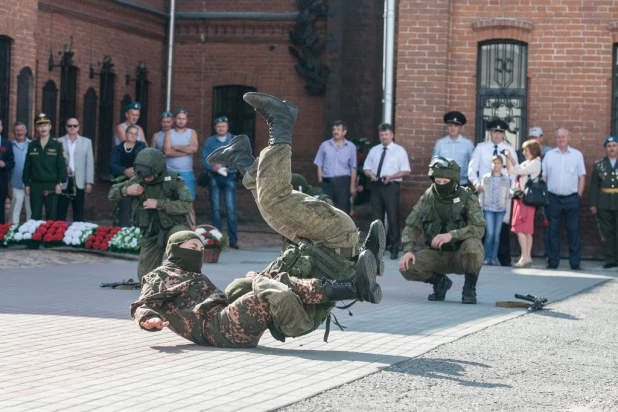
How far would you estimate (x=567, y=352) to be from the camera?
9.00 meters

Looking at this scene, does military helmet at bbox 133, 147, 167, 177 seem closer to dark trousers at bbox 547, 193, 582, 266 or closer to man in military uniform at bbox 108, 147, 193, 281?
man in military uniform at bbox 108, 147, 193, 281

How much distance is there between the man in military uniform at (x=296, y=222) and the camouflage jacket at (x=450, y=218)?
377cm

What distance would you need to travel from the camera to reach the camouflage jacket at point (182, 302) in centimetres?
845

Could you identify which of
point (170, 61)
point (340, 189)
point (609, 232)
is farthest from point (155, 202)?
point (170, 61)

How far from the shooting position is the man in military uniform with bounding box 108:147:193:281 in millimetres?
11734

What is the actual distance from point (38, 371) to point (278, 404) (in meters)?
1.73

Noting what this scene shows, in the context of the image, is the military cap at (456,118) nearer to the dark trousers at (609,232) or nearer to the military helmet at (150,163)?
the dark trousers at (609,232)

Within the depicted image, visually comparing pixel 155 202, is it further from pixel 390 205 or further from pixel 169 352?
pixel 390 205

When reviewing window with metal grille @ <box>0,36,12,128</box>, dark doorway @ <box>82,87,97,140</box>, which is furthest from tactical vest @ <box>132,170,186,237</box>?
dark doorway @ <box>82,87,97,140</box>

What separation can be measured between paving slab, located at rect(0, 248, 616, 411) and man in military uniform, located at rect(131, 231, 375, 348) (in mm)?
154

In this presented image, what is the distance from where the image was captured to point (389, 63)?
823 inches

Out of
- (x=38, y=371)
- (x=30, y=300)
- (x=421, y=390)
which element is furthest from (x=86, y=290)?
(x=421, y=390)

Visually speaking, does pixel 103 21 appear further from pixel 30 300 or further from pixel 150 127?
pixel 30 300

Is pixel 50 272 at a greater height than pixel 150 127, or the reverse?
pixel 150 127
